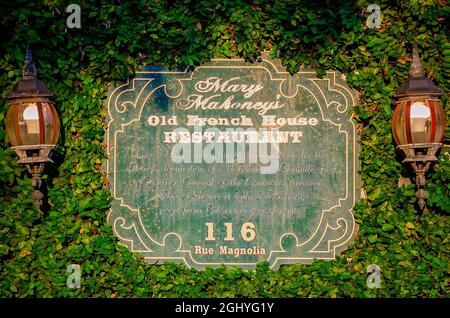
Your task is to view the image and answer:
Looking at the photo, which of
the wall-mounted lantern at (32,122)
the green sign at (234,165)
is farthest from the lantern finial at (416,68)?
the wall-mounted lantern at (32,122)

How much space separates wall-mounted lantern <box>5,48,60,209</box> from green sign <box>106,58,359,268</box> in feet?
2.08

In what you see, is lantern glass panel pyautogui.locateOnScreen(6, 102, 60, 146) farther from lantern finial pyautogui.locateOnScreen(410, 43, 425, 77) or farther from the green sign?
lantern finial pyautogui.locateOnScreen(410, 43, 425, 77)

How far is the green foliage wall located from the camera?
6.60 m

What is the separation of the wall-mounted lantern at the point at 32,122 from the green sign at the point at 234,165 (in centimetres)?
63

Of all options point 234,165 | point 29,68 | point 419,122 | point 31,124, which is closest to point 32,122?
point 31,124

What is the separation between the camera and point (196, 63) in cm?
679

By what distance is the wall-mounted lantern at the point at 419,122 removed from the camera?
6.29 m

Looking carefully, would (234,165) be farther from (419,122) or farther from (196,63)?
(419,122)

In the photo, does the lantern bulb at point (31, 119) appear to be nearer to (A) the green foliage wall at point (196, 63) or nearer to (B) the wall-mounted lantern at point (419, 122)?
(A) the green foliage wall at point (196, 63)

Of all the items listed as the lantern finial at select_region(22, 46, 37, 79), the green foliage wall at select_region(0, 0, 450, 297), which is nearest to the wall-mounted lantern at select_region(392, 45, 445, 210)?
the green foliage wall at select_region(0, 0, 450, 297)

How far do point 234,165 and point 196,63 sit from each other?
1.02 m

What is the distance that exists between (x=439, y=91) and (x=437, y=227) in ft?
4.05
